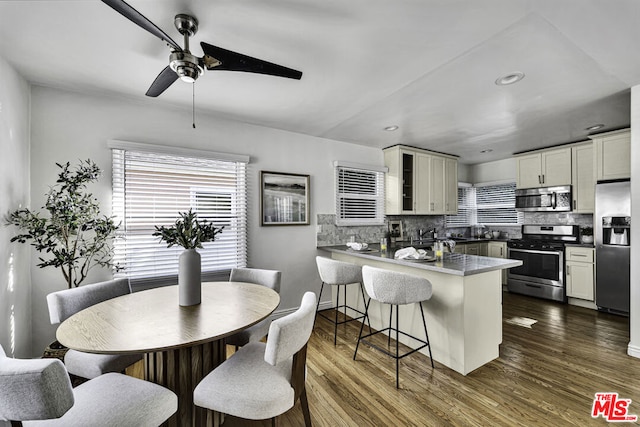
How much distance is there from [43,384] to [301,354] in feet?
3.32

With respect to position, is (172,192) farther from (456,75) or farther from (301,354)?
(456,75)

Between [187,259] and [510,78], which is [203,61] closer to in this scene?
[187,259]

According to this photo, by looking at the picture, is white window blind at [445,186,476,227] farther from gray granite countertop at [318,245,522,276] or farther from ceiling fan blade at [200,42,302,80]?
ceiling fan blade at [200,42,302,80]

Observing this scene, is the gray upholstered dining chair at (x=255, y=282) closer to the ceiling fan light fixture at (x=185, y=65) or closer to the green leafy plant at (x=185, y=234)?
the green leafy plant at (x=185, y=234)

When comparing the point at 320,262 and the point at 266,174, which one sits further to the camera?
the point at 266,174

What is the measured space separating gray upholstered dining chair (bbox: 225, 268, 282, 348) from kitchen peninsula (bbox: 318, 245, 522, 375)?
1.18 meters

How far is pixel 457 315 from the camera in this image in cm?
235

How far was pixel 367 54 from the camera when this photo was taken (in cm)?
197

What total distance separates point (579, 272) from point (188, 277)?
5.05 meters

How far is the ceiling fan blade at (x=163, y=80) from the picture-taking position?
175 cm

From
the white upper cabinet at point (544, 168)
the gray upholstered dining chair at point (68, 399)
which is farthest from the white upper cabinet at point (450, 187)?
the gray upholstered dining chair at point (68, 399)

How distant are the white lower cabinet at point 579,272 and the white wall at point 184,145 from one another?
10.1 feet

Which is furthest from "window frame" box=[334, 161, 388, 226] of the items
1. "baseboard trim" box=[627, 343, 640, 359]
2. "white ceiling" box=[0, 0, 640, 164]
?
"baseboard trim" box=[627, 343, 640, 359]

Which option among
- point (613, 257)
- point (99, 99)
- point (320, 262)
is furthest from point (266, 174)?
point (613, 257)
